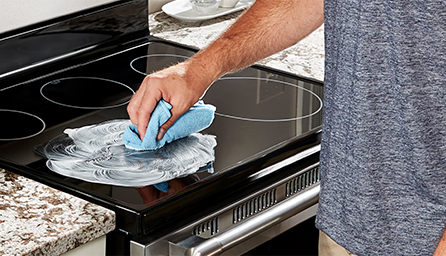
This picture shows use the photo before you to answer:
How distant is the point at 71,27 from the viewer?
151 centimetres

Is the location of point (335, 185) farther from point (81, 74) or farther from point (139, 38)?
point (139, 38)

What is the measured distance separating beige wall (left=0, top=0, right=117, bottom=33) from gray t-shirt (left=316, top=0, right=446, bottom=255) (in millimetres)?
767

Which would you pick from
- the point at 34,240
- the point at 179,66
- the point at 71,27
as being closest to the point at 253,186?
the point at 179,66

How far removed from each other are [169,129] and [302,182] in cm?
27

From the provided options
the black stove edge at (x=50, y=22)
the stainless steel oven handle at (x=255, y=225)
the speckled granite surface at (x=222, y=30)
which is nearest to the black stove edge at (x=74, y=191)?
the stainless steel oven handle at (x=255, y=225)

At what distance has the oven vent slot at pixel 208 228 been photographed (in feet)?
3.16

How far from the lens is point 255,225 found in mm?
992

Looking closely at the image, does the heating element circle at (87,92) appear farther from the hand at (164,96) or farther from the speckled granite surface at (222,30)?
the speckled granite surface at (222,30)

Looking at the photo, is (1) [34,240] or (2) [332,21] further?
(2) [332,21]

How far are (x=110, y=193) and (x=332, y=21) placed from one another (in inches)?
16.9

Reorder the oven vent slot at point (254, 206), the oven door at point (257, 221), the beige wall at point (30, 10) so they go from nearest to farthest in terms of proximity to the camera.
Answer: the oven door at point (257, 221), the oven vent slot at point (254, 206), the beige wall at point (30, 10)

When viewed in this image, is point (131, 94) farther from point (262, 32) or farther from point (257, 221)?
point (257, 221)

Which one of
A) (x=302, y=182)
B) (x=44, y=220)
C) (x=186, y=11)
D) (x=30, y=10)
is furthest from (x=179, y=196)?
(x=186, y=11)

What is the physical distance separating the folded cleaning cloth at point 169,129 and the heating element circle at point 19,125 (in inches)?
7.4
